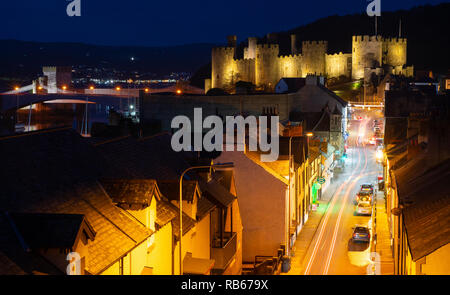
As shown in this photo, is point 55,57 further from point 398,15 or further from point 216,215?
point 398,15

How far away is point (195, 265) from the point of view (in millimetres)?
17938

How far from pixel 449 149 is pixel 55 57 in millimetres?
68028

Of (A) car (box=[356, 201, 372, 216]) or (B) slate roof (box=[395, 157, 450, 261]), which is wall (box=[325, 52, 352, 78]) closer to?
(A) car (box=[356, 201, 372, 216])

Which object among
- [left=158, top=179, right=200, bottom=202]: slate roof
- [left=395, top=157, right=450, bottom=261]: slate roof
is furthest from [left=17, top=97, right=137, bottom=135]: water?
[left=158, top=179, right=200, bottom=202]: slate roof

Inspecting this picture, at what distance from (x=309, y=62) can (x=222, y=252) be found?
3148 inches

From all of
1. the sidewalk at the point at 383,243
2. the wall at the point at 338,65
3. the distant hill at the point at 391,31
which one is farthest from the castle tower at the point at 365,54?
the sidewalk at the point at 383,243

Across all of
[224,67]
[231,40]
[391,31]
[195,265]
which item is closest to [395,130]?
[195,265]

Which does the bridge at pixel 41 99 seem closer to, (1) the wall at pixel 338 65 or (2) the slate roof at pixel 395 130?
(2) the slate roof at pixel 395 130

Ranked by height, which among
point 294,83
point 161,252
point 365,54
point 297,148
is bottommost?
point 161,252

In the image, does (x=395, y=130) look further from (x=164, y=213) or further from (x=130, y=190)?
(x=130, y=190)

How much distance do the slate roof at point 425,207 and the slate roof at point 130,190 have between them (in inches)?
223

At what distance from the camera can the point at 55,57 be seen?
82.4m

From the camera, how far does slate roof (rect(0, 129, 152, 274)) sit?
38.0ft
